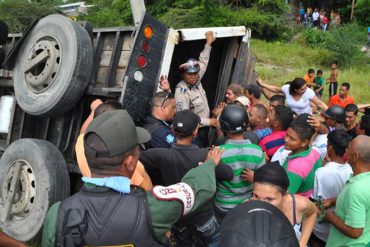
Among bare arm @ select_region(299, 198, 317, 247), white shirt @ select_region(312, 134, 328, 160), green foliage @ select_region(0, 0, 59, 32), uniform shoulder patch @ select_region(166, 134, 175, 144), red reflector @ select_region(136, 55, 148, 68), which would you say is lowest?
bare arm @ select_region(299, 198, 317, 247)

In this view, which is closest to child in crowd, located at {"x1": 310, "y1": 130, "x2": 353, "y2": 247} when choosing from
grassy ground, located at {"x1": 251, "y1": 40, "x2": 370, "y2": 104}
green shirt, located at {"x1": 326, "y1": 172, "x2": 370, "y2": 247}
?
green shirt, located at {"x1": 326, "y1": 172, "x2": 370, "y2": 247}

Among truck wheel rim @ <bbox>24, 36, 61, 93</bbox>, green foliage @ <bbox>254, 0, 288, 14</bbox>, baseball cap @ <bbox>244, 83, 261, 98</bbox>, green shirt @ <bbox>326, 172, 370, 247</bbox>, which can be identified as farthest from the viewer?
green foliage @ <bbox>254, 0, 288, 14</bbox>

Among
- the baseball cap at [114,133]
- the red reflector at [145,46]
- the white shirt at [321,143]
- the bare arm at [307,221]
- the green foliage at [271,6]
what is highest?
the green foliage at [271,6]

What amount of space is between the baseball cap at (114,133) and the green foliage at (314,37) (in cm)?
2102

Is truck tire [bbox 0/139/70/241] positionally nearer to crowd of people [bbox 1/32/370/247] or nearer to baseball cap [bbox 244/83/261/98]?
crowd of people [bbox 1/32/370/247]

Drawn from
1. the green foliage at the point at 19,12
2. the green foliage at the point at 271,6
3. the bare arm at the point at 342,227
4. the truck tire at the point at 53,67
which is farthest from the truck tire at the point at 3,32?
the green foliage at the point at 271,6

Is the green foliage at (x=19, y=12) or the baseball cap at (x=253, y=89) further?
the green foliage at (x=19, y=12)

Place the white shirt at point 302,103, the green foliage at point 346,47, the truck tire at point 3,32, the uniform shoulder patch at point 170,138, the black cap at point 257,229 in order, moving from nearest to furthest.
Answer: the black cap at point 257,229, the uniform shoulder patch at point 170,138, the truck tire at point 3,32, the white shirt at point 302,103, the green foliage at point 346,47

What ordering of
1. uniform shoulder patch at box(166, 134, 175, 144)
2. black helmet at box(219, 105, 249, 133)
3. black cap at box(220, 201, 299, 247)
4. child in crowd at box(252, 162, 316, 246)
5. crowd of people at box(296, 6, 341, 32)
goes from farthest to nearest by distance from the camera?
1. crowd of people at box(296, 6, 341, 32)
2. uniform shoulder patch at box(166, 134, 175, 144)
3. black helmet at box(219, 105, 249, 133)
4. child in crowd at box(252, 162, 316, 246)
5. black cap at box(220, 201, 299, 247)

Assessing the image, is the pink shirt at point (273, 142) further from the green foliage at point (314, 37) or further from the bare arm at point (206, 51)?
the green foliage at point (314, 37)

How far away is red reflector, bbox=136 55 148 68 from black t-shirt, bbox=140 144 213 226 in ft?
3.11

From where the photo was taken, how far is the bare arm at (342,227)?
2.47m

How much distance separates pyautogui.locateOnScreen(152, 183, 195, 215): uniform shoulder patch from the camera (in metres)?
1.90

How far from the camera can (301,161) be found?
10.1 feet
